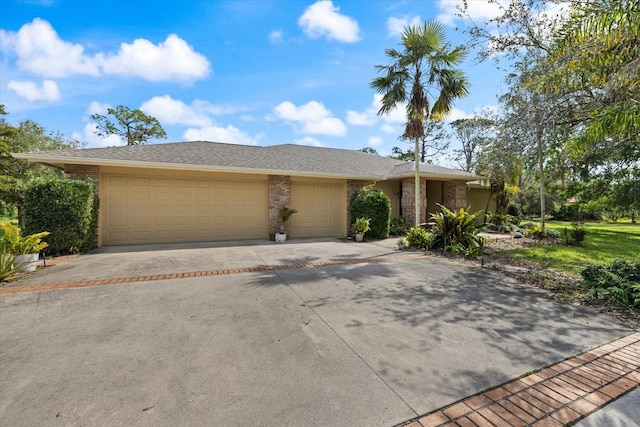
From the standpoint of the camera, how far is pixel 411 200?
12.3 meters

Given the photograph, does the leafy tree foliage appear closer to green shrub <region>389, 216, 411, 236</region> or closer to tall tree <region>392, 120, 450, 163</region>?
green shrub <region>389, 216, 411, 236</region>

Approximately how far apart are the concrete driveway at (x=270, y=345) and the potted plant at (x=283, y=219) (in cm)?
462

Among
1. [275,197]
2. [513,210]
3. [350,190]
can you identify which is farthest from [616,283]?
[513,210]

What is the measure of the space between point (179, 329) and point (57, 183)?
6451mm

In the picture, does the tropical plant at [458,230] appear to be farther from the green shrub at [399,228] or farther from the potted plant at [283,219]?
the potted plant at [283,219]

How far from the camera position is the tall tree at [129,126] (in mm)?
23984

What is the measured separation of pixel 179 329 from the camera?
310 centimetres

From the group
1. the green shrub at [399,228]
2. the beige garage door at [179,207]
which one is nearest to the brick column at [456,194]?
the green shrub at [399,228]

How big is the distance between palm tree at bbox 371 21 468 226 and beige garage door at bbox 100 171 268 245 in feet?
18.5

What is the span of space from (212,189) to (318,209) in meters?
4.14

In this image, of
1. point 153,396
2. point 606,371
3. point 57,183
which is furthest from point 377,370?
point 57,183

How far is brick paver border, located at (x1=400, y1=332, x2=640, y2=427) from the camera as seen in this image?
183 centimetres

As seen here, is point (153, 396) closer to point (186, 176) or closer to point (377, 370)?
point (377, 370)

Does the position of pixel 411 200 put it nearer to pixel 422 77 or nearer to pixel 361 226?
pixel 361 226
